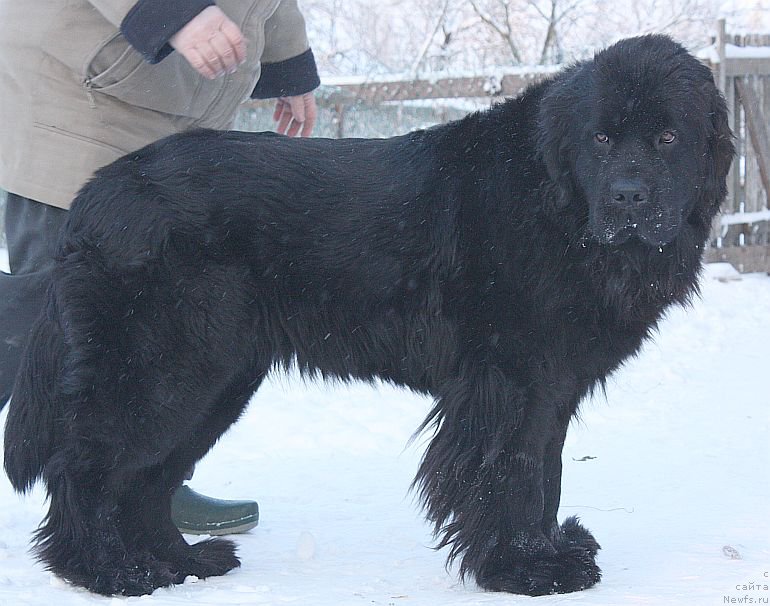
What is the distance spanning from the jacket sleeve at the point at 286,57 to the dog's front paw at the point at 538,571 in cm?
187

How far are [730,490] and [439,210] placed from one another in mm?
1696

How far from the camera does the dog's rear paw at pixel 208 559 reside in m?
2.83

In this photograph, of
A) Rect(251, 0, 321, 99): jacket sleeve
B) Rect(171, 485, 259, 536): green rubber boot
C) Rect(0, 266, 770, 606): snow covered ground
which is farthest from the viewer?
Rect(251, 0, 321, 99): jacket sleeve

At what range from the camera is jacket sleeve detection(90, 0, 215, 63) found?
8.58 feet

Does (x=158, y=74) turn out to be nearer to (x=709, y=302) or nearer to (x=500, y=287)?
(x=500, y=287)

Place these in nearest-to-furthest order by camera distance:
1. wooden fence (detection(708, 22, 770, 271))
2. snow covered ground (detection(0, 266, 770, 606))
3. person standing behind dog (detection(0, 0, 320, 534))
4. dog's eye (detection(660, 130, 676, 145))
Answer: snow covered ground (detection(0, 266, 770, 606))
dog's eye (detection(660, 130, 676, 145))
person standing behind dog (detection(0, 0, 320, 534))
wooden fence (detection(708, 22, 770, 271))

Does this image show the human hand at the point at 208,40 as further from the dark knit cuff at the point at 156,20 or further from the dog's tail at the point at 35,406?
the dog's tail at the point at 35,406

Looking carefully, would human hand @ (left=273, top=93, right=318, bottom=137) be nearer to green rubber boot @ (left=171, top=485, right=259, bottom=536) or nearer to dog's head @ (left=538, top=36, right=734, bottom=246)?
dog's head @ (left=538, top=36, right=734, bottom=246)

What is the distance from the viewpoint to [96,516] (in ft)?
8.68

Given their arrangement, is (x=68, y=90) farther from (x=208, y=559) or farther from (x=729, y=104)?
(x=729, y=104)

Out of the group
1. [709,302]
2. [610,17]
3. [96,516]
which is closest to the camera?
[96,516]

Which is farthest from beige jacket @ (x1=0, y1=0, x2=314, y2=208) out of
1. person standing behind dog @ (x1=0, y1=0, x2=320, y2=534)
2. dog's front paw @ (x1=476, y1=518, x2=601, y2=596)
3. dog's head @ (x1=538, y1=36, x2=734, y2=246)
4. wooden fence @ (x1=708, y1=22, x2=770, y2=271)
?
wooden fence @ (x1=708, y1=22, x2=770, y2=271)

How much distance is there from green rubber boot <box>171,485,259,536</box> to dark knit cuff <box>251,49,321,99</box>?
1.51 metres

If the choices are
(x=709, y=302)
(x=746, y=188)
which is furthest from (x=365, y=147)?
(x=746, y=188)
